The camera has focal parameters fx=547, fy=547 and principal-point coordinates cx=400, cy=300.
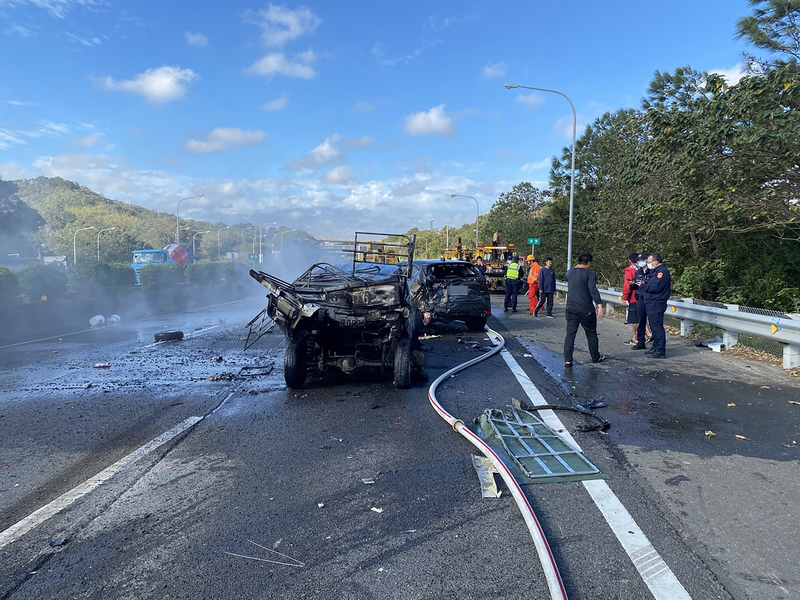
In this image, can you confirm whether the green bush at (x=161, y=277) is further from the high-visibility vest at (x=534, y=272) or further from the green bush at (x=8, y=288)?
the high-visibility vest at (x=534, y=272)

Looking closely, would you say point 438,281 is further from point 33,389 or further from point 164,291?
point 164,291

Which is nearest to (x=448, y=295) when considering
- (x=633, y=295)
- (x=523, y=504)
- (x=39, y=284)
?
(x=633, y=295)

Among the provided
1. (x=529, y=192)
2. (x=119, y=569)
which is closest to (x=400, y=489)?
(x=119, y=569)

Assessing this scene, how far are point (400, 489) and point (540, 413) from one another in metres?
2.48

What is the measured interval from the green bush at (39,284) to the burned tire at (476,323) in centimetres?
1365

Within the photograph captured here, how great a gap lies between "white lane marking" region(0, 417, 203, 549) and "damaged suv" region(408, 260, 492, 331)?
→ 7.06 metres

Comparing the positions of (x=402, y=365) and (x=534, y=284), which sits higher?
(x=534, y=284)

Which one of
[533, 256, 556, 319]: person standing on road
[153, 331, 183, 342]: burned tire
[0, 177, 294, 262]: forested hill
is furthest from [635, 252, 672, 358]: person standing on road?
[0, 177, 294, 262]: forested hill

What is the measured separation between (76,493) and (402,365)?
3.98m

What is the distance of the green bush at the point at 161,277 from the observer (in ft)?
83.4

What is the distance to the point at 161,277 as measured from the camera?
2611 centimetres

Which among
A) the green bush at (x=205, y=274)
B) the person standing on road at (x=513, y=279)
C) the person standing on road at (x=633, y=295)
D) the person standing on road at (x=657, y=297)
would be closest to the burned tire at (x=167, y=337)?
the person standing on road at (x=633, y=295)

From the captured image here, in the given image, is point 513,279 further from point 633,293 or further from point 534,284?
point 633,293

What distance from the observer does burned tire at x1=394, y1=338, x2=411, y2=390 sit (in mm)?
7121
